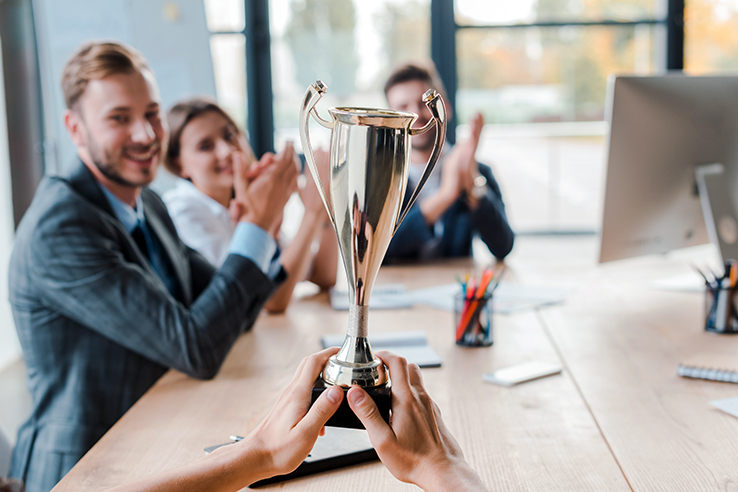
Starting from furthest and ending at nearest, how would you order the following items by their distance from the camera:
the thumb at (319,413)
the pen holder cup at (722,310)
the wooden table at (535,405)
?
1. the pen holder cup at (722,310)
2. the wooden table at (535,405)
3. the thumb at (319,413)

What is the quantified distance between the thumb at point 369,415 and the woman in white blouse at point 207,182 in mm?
1210

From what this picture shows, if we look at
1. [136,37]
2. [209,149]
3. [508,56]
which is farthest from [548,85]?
[209,149]

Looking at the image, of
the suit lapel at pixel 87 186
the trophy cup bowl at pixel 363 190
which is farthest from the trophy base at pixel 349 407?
the suit lapel at pixel 87 186

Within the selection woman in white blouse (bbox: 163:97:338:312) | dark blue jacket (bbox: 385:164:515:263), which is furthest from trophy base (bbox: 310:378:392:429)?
dark blue jacket (bbox: 385:164:515:263)

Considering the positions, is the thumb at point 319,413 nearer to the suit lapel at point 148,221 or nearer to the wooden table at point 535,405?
the wooden table at point 535,405

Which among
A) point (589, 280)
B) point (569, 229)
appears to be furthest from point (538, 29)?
point (589, 280)

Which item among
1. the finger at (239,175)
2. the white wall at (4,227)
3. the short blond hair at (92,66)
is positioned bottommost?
the white wall at (4,227)

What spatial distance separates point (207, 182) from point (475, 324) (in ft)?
3.51

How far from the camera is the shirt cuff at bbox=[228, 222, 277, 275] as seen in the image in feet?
4.07

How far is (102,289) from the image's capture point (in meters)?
1.10

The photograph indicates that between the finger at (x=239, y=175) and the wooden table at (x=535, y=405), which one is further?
the finger at (x=239, y=175)

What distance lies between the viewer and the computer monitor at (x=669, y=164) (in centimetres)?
153

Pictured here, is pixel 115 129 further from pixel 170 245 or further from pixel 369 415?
pixel 369 415

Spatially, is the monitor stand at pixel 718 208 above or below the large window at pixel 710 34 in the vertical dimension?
below
